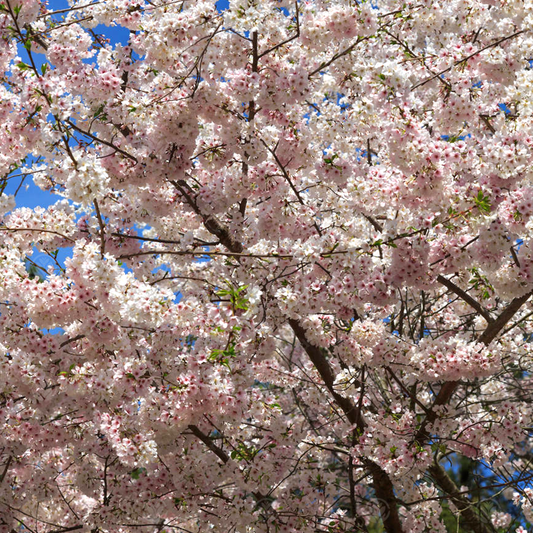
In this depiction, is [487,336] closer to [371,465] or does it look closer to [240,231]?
[371,465]

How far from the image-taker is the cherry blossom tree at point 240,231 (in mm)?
4262

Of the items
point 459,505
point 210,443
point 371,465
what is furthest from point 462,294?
point 459,505

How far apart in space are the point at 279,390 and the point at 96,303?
4.76m

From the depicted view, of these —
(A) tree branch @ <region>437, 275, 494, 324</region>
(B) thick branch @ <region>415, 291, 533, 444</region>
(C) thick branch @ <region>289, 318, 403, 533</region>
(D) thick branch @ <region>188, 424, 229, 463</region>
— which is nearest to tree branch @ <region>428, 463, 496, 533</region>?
(C) thick branch @ <region>289, 318, 403, 533</region>

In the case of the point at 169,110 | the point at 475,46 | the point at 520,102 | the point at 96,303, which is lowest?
the point at 96,303

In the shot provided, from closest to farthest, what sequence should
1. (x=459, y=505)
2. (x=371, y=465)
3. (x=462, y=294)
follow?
(x=462, y=294) → (x=371, y=465) → (x=459, y=505)

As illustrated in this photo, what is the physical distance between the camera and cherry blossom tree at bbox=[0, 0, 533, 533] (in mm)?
4262

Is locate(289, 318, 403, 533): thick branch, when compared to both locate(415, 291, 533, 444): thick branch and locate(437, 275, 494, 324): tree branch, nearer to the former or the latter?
locate(415, 291, 533, 444): thick branch

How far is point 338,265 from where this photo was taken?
4.68 metres

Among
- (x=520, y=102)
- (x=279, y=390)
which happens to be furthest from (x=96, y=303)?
(x=279, y=390)

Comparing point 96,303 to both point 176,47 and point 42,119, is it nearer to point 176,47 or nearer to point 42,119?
point 42,119

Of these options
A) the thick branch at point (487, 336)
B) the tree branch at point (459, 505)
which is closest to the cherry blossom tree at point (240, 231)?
the thick branch at point (487, 336)

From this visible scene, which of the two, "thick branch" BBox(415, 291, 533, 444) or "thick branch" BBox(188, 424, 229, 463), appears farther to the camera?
"thick branch" BBox(415, 291, 533, 444)

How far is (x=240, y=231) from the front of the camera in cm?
562
